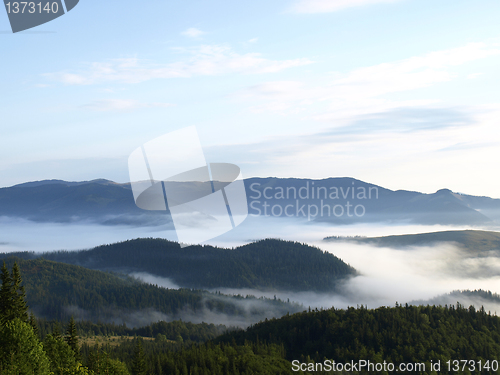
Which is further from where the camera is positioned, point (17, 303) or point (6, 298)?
point (17, 303)

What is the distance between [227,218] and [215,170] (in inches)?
531

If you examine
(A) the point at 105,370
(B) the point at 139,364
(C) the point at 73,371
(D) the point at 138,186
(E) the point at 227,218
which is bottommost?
(B) the point at 139,364

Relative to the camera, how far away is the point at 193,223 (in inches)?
Answer: 4904

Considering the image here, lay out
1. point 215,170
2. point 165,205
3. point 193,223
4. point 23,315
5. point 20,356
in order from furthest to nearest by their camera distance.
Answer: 1. point 193,223
2. point 165,205
3. point 215,170
4. point 23,315
5. point 20,356

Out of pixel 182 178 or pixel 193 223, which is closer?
pixel 182 178

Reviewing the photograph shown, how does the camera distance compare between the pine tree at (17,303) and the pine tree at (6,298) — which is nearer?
the pine tree at (6,298)

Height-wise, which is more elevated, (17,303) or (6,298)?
(6,298)

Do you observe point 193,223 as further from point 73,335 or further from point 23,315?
point 23,315

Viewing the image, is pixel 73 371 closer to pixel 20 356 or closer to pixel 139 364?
pixel 20 356

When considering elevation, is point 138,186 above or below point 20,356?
above

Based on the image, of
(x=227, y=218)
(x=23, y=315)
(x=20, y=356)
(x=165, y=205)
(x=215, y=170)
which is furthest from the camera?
(x=165, y=205)

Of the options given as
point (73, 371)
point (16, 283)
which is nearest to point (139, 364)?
point (73, 371)

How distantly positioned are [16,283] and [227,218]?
3990cm

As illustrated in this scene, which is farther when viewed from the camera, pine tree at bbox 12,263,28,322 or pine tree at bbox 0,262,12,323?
pine tree at bbox 12,263,28,322
